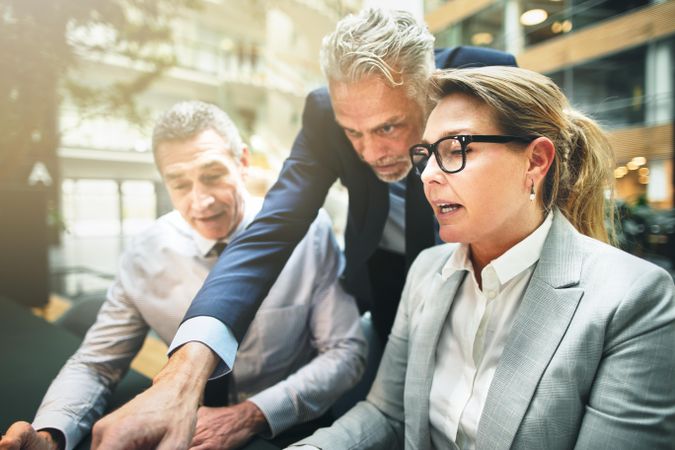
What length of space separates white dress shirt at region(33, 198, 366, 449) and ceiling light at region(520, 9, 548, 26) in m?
0.93

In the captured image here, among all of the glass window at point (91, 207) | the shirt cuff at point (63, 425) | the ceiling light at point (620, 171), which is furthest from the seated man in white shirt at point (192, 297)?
the ceiling light at point (620, 171)

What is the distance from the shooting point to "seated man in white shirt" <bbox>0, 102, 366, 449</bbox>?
1.14 metres

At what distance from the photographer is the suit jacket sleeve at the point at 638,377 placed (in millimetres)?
708

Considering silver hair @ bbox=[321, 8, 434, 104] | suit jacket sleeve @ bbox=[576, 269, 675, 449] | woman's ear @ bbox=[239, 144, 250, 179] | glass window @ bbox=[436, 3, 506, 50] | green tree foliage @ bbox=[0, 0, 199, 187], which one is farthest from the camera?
green tree foliage @ bbox=[0, 0, 199, 187]

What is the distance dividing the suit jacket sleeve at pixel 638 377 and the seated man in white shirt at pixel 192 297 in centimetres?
75

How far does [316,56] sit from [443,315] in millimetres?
968

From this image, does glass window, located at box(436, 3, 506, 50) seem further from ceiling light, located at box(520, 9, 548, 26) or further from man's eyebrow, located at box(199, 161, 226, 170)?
man's eyebrow, located at box(199, 161, 226, 170)

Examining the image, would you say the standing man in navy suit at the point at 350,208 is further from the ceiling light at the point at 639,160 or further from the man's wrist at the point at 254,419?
the ceiling light at the point at 639,160

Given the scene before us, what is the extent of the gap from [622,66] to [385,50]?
0.72 metres

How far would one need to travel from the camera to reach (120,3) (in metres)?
1.64

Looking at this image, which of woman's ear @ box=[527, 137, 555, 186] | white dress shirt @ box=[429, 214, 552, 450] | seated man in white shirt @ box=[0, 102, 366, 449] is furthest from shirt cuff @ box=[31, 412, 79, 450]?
woman's ear @ box=[527, 137, 555, 186]

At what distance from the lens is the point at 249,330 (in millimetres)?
1265

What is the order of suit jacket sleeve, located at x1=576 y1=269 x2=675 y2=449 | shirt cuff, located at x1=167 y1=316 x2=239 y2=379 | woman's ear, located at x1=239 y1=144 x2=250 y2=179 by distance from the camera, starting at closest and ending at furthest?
suit jacket sleeve, located at x1=576 y1=269 x2=675 y2=449
shirt cuff, located at x1=167 y1=316 x2=239 y2=379
woman's ear, located at x1=239 y1=144 x2=250 y2=179

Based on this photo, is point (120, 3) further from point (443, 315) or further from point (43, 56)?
point (443, 315)
